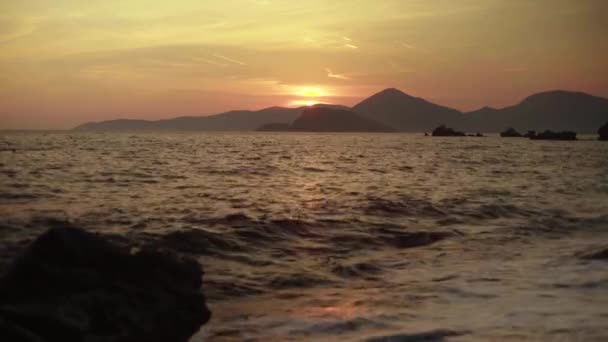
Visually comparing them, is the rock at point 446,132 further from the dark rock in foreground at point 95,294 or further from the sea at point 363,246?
the dark rock in foreground at point 95,294

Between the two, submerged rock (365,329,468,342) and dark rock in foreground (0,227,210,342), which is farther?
submerged rock (365,329,468,342)

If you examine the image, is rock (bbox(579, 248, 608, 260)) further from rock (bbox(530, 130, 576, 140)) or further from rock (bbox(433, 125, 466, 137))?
rock (bbox(433, 125, 466, 137))

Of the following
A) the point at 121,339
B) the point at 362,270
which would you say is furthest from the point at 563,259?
the point at 121,339

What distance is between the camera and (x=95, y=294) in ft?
21.5

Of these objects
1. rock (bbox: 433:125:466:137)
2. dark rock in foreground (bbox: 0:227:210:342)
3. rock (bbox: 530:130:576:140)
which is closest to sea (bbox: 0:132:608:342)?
dark rock in foreground (bbox: 0:227:210:342)

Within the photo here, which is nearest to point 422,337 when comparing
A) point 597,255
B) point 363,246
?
point 597,255

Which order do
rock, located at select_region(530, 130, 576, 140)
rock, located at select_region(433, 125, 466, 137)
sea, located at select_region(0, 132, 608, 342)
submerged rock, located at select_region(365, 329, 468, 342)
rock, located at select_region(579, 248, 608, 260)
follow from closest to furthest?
submerged rock, located at select_region(365, 329, 468, 342), sea, located at select_region(0, 132, 608, 342), rock, located at select_region(579, 248, 608, 260), rock, located at select_region(530, 130, 576, 140), rock, located at select_region(433, 125, 466, 137)

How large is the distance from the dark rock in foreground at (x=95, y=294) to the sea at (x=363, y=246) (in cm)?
69

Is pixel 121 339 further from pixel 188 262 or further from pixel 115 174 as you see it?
pixel 115 174

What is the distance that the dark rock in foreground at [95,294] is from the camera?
19.0ft

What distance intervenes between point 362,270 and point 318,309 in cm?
304

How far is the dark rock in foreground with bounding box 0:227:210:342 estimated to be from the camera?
19.0ft

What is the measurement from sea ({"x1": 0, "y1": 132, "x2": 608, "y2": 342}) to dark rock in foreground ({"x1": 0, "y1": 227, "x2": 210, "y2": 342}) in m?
0.69

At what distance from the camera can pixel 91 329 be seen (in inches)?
236
